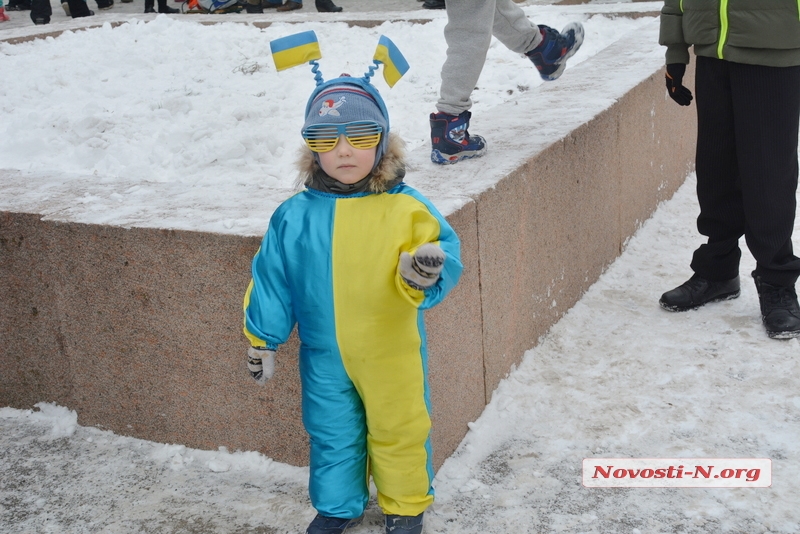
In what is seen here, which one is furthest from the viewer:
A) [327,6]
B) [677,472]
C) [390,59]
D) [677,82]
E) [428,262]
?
[327,6]

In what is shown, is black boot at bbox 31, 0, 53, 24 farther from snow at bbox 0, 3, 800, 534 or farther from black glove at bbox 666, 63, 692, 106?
black glove at bbox 666, 63, 692, 106

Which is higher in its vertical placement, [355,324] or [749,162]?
[355,324]

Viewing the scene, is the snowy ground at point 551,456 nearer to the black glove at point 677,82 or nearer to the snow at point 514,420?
the snow at point 514,420

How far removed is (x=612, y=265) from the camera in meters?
4.75

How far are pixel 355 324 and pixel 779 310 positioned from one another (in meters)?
2.20

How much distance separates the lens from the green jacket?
3463 millimetres

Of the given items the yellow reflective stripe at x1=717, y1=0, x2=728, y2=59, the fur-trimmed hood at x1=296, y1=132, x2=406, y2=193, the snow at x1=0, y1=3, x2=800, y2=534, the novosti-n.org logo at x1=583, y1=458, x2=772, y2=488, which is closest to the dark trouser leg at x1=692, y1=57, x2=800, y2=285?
the yellow reflective stripe at x1=717, y1=0, x2=728, y2=59

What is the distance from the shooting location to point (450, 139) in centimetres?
360

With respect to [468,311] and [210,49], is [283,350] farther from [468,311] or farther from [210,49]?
[210,49]

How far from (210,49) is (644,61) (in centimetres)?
376

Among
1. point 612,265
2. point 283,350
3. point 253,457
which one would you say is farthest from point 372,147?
point 612,265

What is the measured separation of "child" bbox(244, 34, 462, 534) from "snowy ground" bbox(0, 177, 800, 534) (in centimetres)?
35

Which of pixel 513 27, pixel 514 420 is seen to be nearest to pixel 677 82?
pixel 513 27

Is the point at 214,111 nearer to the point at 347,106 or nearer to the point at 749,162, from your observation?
the point at 749,162
